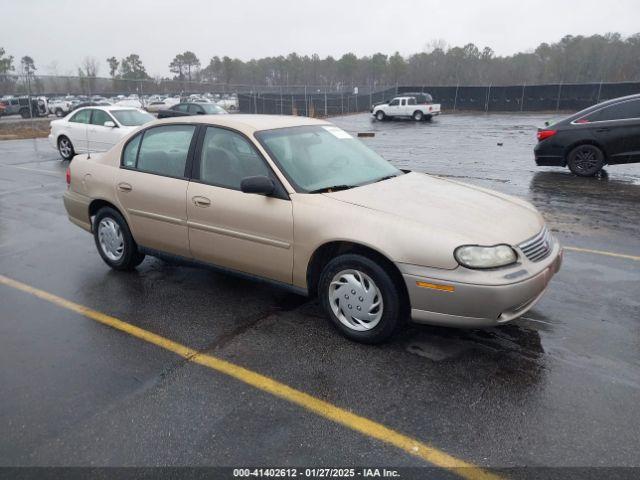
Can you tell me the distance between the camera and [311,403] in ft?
10.0

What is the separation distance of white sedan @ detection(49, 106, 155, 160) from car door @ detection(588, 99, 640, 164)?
10.7 m

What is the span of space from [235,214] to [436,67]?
336 feet

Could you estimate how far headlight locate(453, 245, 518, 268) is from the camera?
10.7ft

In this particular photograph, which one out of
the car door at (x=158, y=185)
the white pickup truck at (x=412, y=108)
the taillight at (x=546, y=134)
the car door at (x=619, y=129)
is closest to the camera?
→ the car door at (x=158, y=185)

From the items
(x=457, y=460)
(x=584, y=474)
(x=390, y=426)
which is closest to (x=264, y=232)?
(x=390, y=426)

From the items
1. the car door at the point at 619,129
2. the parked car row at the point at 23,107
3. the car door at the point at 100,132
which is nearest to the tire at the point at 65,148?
the car door at the point at 100,132

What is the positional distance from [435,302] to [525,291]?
0.60 meters

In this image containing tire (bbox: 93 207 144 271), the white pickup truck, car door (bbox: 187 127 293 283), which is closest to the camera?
car door (bbox: 187 127 293 283)

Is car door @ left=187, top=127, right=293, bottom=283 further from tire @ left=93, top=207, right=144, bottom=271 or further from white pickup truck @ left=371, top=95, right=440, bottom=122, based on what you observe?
white pickup truck @ left=371, top=95, right=440, bottom=122

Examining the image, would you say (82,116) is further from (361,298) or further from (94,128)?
(361,298)

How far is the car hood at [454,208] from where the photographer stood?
3.44 m

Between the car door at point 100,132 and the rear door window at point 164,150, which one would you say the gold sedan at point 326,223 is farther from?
the car door at point 100,132

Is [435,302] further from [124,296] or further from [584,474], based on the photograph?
[124,296]

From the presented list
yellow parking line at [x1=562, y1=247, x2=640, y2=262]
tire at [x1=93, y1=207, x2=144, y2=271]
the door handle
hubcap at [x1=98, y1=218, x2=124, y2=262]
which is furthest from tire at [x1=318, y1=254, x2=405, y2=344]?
yellow parking line at [x1=562, y1=247, x2=640, y2=262]
